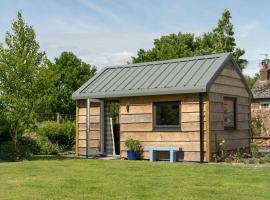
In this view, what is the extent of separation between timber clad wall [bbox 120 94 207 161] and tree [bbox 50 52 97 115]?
3583cm

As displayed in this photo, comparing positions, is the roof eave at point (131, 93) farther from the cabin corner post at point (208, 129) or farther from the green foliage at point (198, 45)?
the green foliage at point (198, 45)

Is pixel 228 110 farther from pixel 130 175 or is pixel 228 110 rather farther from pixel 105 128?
pixel 130 175

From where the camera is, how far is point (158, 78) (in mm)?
17391

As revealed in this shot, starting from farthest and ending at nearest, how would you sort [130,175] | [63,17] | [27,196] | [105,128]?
[105,128]
[63,17]
[130,175]
[27,196]

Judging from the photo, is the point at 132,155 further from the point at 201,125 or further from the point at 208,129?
the point at 208,129

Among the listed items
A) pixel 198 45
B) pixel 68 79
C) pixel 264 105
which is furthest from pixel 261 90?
pixel 68 79

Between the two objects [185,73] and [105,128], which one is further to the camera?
[105,128]

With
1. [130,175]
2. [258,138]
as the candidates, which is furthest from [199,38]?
[130,175]

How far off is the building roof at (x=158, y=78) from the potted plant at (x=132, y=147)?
1776mm

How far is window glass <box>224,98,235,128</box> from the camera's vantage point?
17297 mm

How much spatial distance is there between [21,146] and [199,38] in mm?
41685

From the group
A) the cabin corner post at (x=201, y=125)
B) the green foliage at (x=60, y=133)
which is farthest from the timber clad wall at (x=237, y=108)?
the green foliage at (x=60, y=133)

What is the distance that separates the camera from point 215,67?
16.4 m

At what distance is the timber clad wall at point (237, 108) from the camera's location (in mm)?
15984
